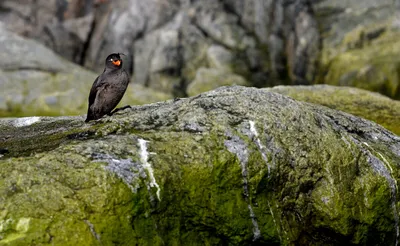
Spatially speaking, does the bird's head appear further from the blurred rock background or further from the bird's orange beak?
the blurred rock background

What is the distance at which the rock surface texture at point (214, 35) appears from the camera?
40.3 metres

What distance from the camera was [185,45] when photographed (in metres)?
44.0

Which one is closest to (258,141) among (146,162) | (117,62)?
(146,162)

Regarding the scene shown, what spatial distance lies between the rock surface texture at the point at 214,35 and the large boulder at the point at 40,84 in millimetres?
4419

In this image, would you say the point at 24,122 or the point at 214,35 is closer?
the point at 24,122

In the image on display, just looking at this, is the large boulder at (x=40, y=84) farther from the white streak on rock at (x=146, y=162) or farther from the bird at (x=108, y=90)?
the white streak on rock at (x=146, y=162)

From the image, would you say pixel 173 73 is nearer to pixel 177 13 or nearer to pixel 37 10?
pixel 177 13

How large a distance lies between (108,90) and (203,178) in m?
3.58

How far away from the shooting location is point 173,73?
43719 millimetres

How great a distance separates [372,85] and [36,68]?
23.2 meters

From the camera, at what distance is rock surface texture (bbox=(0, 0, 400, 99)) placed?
40.3 m

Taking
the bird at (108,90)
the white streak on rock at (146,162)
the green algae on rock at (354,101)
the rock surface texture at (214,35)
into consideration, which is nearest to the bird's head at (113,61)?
the bird at (108,90)

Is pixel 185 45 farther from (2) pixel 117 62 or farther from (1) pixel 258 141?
(1) pixel 258 141

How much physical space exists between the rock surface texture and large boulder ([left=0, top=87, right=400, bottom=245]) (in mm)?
27298
